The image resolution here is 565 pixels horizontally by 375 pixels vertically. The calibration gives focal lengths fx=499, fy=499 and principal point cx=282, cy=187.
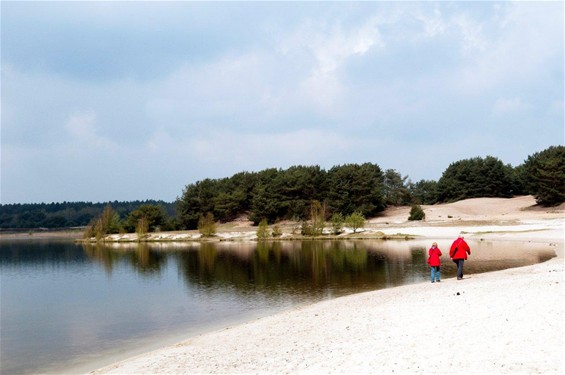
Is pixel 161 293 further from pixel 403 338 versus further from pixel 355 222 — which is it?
pixel 355 222

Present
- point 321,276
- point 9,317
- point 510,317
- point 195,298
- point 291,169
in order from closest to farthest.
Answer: point 510,317 < point 9,317 < point 195,298 < point 321,276 < point 291,169

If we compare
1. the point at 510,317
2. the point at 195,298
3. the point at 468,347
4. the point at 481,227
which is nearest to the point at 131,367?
the point at 468,347

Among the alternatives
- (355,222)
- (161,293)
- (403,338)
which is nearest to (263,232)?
(355,222)

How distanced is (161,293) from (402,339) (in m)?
22.7

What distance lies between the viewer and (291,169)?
388 feet

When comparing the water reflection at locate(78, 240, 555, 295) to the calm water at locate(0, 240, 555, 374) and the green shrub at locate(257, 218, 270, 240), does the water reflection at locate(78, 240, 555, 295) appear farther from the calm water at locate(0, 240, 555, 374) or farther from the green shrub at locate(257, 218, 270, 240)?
the green shrub at locate(257, 218, 270, 240)

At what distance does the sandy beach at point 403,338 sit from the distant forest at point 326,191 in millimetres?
79938

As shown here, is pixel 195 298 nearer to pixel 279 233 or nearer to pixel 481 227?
pixel 481 227

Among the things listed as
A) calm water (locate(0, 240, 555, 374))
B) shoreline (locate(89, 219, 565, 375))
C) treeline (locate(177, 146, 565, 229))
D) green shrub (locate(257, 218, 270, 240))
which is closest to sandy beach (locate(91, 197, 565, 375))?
shoreline (locate(89, 219, 565, 375))

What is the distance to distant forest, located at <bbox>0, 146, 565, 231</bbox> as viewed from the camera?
3991 inches

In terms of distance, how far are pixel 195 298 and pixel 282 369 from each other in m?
18.6

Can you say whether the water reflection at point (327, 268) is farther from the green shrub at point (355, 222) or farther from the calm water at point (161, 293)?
the green shrub at point (355, 222)

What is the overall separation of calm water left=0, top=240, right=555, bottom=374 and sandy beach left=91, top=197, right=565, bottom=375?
3.36 m

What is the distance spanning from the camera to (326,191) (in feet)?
352
